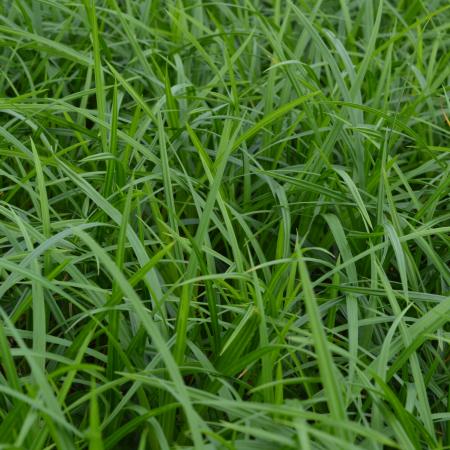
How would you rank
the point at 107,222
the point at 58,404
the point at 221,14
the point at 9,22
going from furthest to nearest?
the point at 221,14 < the point at 9,22 < the point at 107,222 < the point at 58,404

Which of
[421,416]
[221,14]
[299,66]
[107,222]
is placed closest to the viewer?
[421,416]

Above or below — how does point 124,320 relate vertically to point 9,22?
below

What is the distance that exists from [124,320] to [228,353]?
23 centimetres

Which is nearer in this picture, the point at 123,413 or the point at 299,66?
the point at 123,413

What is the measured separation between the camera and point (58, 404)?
1188 mm

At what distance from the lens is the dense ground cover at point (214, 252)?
1.26 m

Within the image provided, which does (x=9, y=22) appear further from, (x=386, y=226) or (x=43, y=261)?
(x=386, y=226)

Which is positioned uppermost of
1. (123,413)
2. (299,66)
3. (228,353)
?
(299,66)

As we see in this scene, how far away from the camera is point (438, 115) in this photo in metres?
2.28

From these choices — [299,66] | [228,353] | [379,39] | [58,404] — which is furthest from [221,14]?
[58,404]

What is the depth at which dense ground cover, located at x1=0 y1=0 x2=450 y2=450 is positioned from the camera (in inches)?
49.4

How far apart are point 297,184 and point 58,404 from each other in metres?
0.76

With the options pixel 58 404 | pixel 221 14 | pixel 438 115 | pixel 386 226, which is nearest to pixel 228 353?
pixel 58 404

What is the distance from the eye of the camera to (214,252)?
1.59m
